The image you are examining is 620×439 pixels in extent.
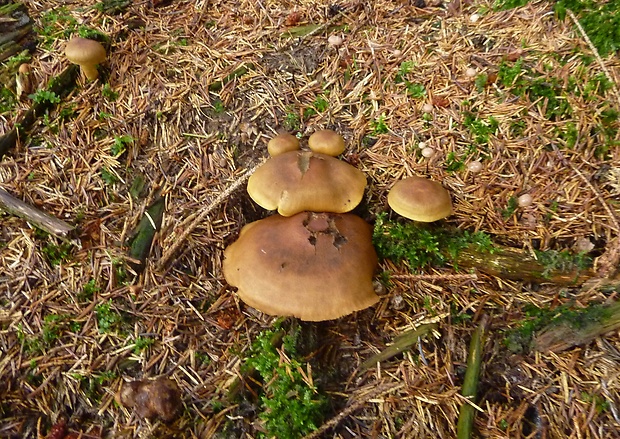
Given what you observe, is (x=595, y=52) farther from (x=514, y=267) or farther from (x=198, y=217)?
(x=198, y=217)

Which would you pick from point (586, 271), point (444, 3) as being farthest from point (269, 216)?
point (444, 3)

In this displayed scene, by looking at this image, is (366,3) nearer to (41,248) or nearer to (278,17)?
(278,17)

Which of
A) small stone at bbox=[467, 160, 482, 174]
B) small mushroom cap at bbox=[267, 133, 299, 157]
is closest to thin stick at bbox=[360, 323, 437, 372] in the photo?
small stone at bbox=[467, 160, 482, 174]

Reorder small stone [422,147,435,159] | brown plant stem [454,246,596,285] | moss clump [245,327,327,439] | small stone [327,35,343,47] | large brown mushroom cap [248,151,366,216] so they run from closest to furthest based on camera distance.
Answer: moss clump [245,327,327,439] < brown plant stem [454,246,596,285] < large brown mushroom cap [248,151,366,216] < small stone [422,147,435,159] < small stone [327,35,343,47]

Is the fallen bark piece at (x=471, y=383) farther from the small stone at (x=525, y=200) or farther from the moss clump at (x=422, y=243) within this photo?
the small stone at (x=525, y=200)

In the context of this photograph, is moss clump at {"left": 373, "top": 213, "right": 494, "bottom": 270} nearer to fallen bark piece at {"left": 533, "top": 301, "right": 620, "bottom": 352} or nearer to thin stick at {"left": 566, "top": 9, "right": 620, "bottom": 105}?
fallen bark piece at {"left": 533, "top": 301, "right": 620, "bottom": 352}

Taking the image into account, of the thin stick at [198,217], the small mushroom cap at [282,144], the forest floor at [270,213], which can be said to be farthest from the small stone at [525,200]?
the thin stick at [198,217]
